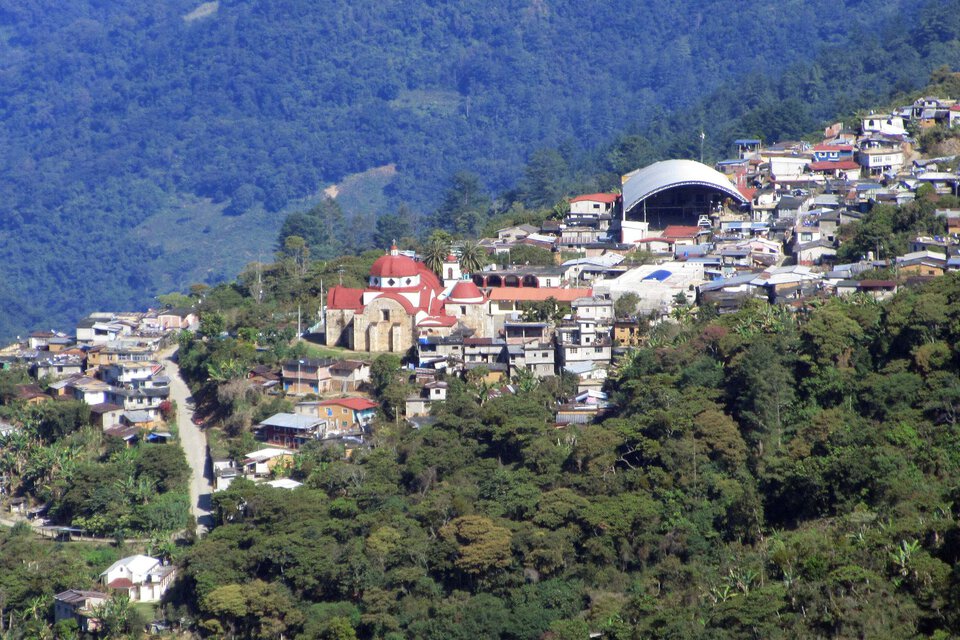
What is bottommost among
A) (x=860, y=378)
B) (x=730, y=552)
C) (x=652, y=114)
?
(x=730, y=552)

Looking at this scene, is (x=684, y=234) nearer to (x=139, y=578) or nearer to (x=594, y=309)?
(x=594, y=309)

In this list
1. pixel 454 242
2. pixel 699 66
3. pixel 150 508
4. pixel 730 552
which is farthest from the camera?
pixel 699 66

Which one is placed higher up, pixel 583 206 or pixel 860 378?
pixel 583 206

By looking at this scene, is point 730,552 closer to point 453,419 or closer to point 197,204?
point 453,419

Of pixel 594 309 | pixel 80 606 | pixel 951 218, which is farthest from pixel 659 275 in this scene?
pixel 80 606

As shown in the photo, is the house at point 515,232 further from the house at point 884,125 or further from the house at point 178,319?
the house at point 884,125

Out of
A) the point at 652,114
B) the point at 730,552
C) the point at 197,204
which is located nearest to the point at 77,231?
the point at 197,204
